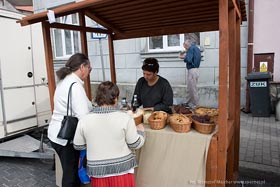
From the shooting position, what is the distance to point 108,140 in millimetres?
1989

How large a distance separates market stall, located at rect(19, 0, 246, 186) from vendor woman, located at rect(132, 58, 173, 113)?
2.22 ft

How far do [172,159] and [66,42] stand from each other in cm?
912

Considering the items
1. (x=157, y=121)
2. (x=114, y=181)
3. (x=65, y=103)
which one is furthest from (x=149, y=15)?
(x=114, y=181)

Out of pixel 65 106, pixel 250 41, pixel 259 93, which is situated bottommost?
pixel 259 93

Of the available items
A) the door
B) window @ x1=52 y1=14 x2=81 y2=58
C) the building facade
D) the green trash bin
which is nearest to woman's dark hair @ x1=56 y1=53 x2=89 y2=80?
the door

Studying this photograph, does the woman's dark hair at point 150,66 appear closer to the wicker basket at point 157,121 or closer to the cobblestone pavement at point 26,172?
the wicker basket at point 157,121

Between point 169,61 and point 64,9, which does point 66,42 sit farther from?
point 64,9

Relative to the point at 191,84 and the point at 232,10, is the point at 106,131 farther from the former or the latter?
the point at 191,84

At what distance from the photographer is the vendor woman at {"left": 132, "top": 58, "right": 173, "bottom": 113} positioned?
326 centimetres

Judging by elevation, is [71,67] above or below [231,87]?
above

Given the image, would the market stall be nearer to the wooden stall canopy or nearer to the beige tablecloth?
the wooden stall canopy

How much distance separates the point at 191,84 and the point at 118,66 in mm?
2837

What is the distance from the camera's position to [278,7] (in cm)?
617

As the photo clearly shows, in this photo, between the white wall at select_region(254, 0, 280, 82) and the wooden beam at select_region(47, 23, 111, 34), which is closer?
the wooden beam at select_region(47, 23, 111, 34)
